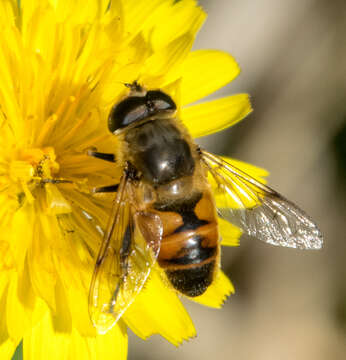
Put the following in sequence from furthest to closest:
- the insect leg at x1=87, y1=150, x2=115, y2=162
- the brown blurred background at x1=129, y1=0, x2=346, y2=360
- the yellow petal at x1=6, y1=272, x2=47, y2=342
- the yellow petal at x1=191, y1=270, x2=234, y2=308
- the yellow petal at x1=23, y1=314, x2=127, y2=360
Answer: the brown blurred background at x1=129, y1=0, x2=346, y2=360 < the yellow petal at x1=191, y1=270, x2=234, y2=308 < the yellow petal at x1=23, y1=314, x2=127, y2=360 < the insect leg at x1=87, y1=150, x2=115, y2=162 < the yellow petal at x1=6, y1=272, x2=47, y2=342

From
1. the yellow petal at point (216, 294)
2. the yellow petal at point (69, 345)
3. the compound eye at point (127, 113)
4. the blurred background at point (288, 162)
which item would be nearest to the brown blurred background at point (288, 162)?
the blurred background at point (288, 162)

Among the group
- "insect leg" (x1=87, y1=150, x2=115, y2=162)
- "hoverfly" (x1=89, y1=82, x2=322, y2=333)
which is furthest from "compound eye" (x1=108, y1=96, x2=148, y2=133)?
"insect leg" (x1=87, y1=150, x2=115, y2=162)

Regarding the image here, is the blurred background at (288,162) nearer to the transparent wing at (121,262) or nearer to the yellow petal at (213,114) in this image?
the yellow petal at (213,114)

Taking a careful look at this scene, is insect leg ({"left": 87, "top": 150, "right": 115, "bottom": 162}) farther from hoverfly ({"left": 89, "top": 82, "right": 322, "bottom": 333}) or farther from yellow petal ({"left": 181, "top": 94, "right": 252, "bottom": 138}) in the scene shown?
yellow petal ({"left": 181, "top": 94, "right": 252, "bottom": 138})

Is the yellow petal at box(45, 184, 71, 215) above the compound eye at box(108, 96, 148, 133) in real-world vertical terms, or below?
below

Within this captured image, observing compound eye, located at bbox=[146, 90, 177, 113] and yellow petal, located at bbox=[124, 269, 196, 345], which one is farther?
yellow petal, located at bbox=[124, 269, 196, 345]

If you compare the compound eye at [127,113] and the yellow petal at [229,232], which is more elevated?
the compound eye at [127,113]

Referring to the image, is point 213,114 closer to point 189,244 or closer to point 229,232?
point 229,232
